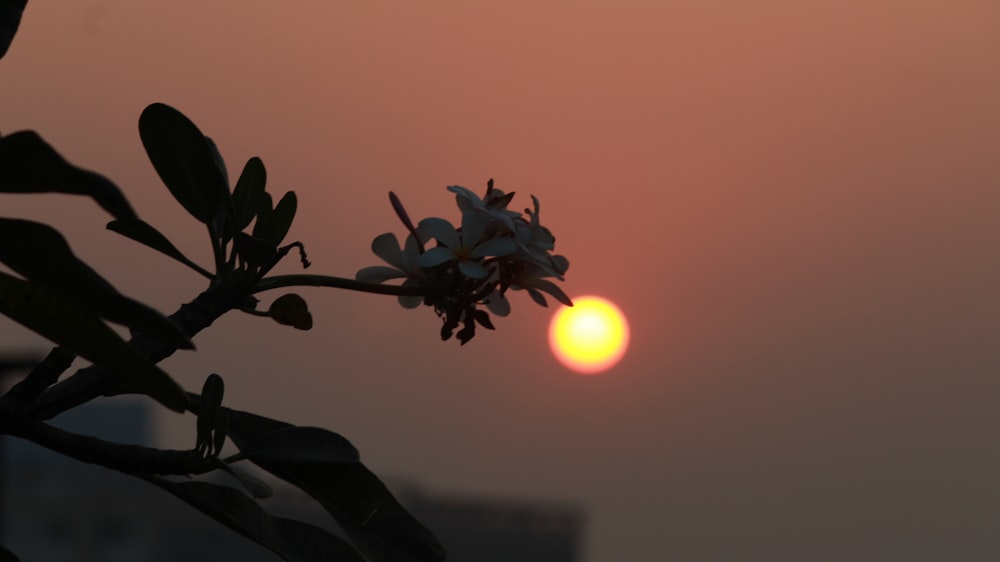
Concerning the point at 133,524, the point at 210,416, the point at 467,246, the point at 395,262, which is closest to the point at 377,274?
the point at 395,262

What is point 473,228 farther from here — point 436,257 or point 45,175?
point 45,175

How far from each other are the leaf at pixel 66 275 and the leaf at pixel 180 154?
38cm

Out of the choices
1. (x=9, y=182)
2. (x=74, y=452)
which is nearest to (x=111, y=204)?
(x=9, y=182)

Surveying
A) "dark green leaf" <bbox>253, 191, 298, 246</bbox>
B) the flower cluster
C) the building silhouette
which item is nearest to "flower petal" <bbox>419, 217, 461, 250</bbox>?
the flower cluster

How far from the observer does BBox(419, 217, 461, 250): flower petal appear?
1.31 metres

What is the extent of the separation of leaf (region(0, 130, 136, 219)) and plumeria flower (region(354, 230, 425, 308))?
0.48 metres

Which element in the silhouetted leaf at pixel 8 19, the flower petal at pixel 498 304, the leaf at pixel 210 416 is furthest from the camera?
the flower petal at pixel 498 304

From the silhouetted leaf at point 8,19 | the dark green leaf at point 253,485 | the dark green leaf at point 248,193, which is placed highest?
the dark green leaf at point 248,193

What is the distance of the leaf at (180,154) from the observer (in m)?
1.27

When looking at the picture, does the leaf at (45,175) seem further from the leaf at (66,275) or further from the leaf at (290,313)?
the leaf at (290,313)

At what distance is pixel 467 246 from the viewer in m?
1.29

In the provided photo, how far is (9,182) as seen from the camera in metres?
0.88

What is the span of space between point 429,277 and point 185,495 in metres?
0.36

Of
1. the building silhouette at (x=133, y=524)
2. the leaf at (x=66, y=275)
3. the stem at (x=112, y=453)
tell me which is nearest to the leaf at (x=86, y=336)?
the leaf at (x=66, y=275)
